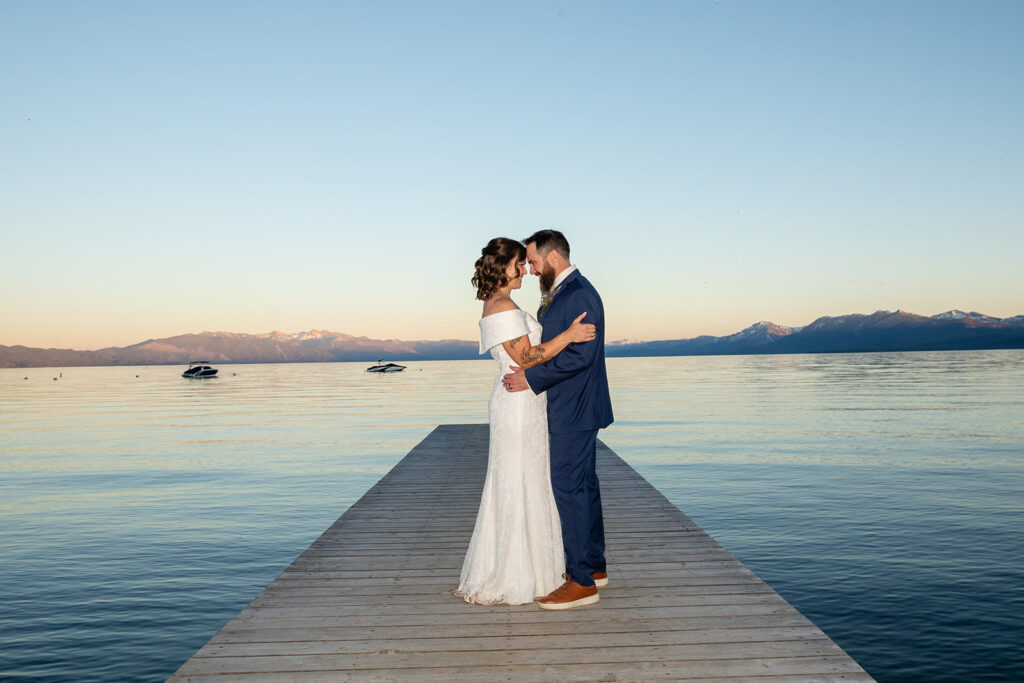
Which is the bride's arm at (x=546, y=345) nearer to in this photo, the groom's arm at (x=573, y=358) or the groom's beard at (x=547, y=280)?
the groom's arm at (x=573, y=358)

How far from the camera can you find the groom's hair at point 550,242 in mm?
5054

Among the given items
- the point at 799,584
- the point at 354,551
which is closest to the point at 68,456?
the point at 354,551

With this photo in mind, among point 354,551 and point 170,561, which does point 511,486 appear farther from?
point 170,561

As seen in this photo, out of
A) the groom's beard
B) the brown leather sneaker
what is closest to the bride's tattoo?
the groom's beard

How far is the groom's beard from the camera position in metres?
5.12

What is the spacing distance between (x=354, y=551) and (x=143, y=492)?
12004mm

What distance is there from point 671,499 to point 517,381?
10.5 meters

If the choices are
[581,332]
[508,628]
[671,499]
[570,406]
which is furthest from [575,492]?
[671,499]

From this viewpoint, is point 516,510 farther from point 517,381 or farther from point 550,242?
point 550,242

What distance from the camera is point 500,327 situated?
5.09 meters

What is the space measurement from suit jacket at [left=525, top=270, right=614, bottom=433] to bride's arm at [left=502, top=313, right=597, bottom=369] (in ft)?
0.15

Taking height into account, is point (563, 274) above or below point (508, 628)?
above

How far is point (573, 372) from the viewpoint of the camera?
4926 millimetres

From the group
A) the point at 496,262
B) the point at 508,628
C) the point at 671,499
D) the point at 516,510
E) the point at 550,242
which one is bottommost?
the point at 671,499
